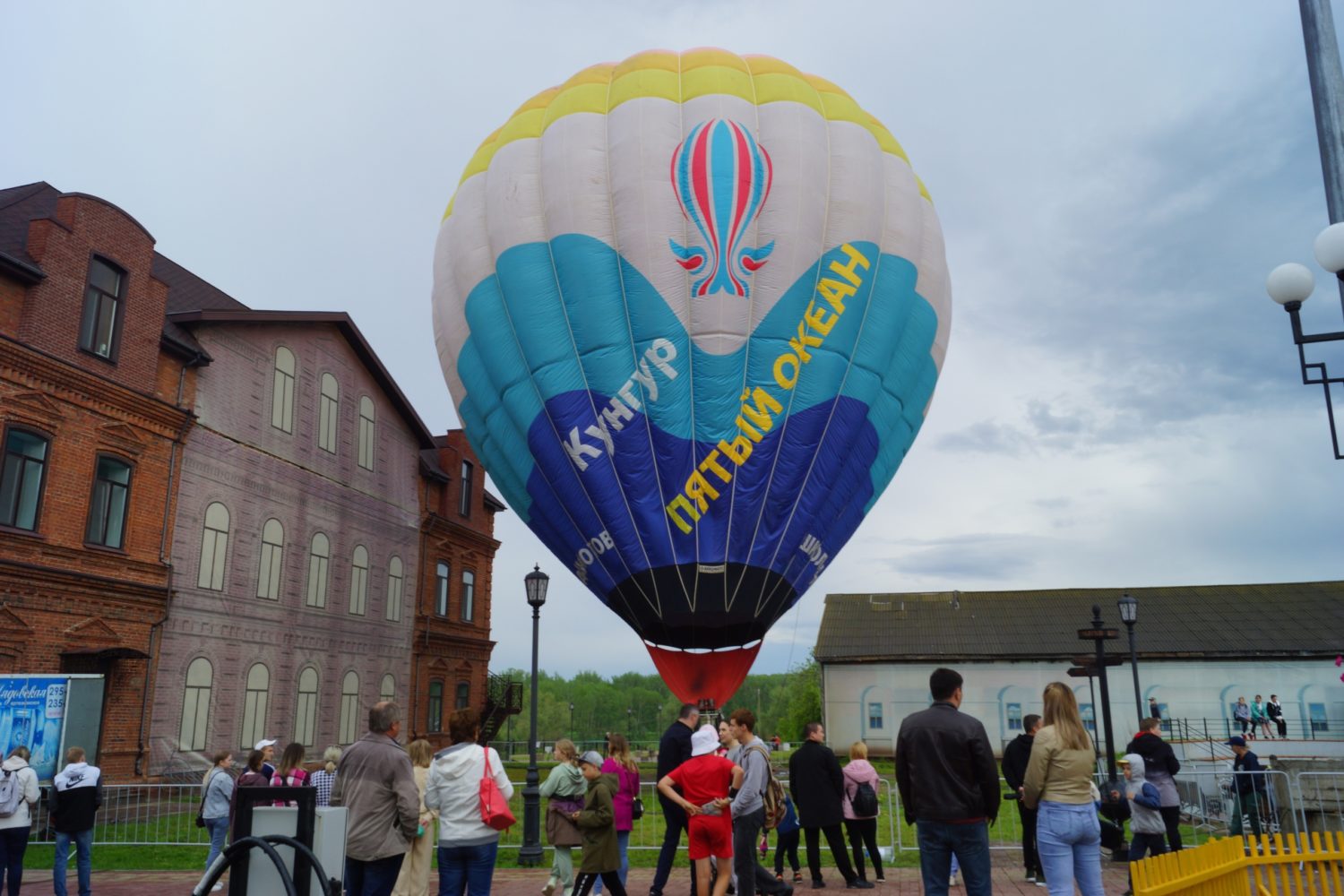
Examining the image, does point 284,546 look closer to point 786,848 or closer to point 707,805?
point 786,848

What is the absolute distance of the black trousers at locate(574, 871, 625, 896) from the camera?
8.94 m

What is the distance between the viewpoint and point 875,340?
17297mm

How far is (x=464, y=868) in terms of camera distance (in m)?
7.41

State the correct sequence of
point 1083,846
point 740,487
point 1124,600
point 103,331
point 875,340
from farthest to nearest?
1. point 103,331
2. point 1124,600
3. point 875,340
4. point 740,487
5. point 1083,846

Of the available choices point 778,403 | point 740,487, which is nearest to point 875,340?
point 778,403

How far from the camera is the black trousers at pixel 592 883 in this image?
29.3 ft

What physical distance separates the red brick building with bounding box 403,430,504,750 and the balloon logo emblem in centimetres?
Answer: 1917

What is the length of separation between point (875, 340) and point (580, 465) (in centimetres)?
552

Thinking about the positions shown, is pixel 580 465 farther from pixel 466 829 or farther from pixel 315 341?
pixel 315 341

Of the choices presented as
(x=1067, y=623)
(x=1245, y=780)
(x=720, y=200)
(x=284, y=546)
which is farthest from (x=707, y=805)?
(x=1067, y=623)

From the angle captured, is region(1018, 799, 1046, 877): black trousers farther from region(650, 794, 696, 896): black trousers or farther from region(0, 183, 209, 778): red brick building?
region(0, 183, 209, 778): red brick building

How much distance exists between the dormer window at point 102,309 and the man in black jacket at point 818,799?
53.9ft

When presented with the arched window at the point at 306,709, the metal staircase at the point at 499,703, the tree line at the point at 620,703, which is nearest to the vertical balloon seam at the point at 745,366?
the arched window at the point at 306,709

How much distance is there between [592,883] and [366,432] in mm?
23192
